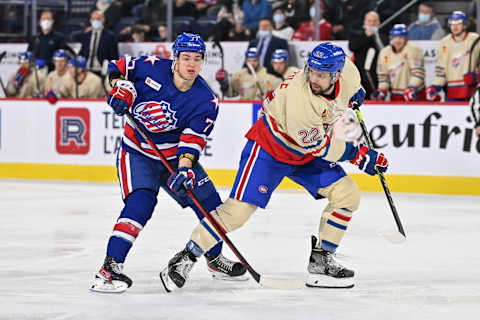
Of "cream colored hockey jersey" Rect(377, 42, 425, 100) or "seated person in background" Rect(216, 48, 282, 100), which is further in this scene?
"seated person in background" Rect(216, 48, 282, 100)

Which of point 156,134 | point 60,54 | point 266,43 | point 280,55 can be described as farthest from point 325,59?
point 60,54

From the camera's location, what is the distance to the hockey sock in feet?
→ 14.9

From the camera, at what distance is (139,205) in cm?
457

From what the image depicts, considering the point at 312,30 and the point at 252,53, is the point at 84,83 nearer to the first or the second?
the point at 252,53

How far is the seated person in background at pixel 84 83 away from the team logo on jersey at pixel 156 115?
6960mm

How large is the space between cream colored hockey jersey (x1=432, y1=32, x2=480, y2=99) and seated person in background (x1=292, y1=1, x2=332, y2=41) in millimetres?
1442

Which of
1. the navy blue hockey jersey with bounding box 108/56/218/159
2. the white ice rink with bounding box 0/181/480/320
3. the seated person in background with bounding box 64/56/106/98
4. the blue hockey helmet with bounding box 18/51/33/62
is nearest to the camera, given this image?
the white ice rink with bounding box 0/181/480/320

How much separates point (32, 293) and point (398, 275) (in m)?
1.86

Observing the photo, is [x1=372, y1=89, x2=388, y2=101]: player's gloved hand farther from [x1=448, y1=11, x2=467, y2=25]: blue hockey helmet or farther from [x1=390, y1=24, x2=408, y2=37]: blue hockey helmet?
[x1=448, y1=11, x2=467, y2=25]: blue hockey helmet

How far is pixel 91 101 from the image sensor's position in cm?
1088

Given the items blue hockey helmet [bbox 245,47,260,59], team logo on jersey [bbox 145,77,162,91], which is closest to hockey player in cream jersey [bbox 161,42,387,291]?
team logo on jersey [bbox 145,77,162,91]

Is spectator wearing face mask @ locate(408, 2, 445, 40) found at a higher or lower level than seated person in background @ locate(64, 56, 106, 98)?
higher

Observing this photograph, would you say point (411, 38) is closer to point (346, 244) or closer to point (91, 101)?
point (91, 101)

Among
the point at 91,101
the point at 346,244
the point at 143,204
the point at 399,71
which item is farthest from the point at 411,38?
the point at 143,204
